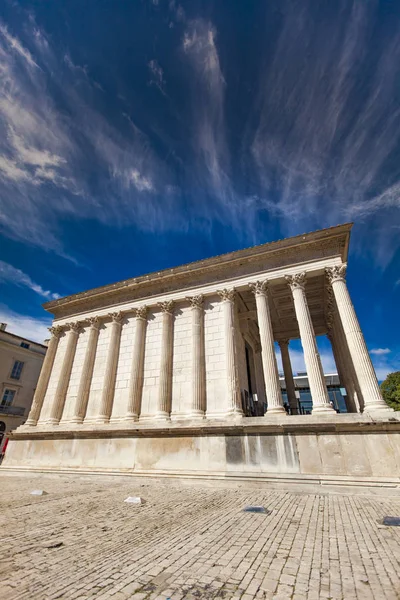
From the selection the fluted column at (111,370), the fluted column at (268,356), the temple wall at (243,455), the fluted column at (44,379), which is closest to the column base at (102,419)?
the fluted column at (111,370)

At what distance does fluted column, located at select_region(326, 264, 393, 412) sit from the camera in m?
12.4

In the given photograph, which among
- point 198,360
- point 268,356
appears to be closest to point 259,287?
point 268,356

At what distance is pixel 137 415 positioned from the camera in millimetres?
16828

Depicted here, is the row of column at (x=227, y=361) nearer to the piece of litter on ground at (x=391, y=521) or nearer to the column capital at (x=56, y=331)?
the column capital at (x=56, y=331)

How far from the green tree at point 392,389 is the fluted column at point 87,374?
35758 mm

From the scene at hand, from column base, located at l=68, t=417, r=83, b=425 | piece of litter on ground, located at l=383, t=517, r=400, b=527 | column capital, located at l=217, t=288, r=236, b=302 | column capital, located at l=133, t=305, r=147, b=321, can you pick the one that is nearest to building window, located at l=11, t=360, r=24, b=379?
column base, located at l=68, t=417, r=83, b=425

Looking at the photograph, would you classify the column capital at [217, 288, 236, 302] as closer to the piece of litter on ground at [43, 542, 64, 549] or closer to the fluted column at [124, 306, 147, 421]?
the fluted column at [124, 306, 147, 421]

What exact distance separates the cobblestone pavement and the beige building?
30.2m

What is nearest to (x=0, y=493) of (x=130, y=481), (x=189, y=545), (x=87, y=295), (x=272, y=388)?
(x=130, y=481)

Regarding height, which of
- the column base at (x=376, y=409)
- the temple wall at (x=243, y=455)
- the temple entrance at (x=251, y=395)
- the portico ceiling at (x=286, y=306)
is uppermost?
the portico ceiling at (x=286, y=306)

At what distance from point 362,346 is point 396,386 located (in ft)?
95.9

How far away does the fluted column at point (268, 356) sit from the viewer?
13914mm

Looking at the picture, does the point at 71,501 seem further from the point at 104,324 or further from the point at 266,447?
the point at 104,324

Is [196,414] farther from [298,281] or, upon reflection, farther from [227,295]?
[298,281]
